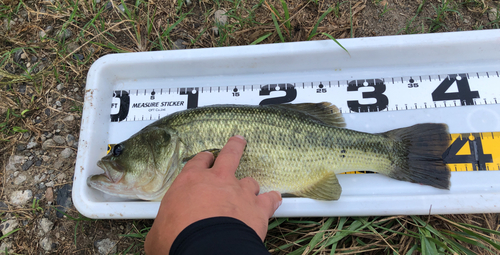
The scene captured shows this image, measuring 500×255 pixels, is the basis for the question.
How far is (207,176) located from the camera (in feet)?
5.56

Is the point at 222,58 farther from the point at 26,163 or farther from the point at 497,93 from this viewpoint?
the point at 497,93

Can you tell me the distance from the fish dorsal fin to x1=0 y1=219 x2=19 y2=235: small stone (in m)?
2.85

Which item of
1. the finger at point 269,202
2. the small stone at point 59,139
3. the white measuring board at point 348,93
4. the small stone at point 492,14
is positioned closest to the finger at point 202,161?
the finger at point 269,202

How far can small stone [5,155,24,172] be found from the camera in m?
2.88

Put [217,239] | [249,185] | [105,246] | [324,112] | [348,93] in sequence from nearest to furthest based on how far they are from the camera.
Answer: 1. [217,239]
2. [249,185]
3. [324,112]
4. [105,246]
5. [348,93]

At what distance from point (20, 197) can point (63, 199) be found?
1.57 feet

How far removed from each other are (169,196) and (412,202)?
1.93 meters

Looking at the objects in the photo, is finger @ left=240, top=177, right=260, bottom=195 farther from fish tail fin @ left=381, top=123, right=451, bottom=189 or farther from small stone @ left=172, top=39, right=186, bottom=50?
small stone @ left=172, top=39, right=186, bottom=50

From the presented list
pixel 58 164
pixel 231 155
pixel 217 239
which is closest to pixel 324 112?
pixel 231 155

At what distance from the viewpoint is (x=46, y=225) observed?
2.67 metres

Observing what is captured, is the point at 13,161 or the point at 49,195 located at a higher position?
the point at 13,161

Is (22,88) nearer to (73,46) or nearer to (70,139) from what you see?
(73,46)

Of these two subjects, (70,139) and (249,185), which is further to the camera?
(70,139)

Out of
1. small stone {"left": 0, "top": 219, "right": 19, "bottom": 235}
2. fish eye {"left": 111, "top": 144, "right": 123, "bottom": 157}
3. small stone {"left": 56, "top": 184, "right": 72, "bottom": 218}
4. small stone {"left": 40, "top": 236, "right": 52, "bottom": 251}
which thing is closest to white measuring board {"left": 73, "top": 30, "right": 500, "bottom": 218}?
small stone {"left": 56, "top": 184, "right": 72, "bottom": 218}
